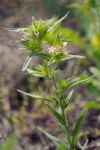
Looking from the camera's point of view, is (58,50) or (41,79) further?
(41,79)

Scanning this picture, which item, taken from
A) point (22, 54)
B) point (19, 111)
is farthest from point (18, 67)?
point (19, 111)

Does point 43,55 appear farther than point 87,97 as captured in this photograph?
No

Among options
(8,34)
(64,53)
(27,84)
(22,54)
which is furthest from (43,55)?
(8,34)

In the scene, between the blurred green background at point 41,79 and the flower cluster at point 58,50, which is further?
the blurred green background at point 41,79

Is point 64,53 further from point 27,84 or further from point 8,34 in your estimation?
point 8,34

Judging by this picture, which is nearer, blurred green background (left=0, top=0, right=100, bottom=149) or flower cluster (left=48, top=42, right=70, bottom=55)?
flower cluster (left=48, top=42, right=70, bottom=55)

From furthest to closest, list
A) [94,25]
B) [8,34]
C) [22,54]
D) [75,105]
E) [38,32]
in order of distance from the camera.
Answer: [8,34], [22,54], [94,25], [75,105], [38,32]

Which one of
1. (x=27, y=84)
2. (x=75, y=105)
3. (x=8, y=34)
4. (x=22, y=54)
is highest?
(x=8, y=34)

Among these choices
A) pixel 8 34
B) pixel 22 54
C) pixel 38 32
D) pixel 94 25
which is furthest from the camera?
pixel 8 34

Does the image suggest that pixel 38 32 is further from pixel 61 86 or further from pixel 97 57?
pixel 97 57

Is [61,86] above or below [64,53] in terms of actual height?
below
